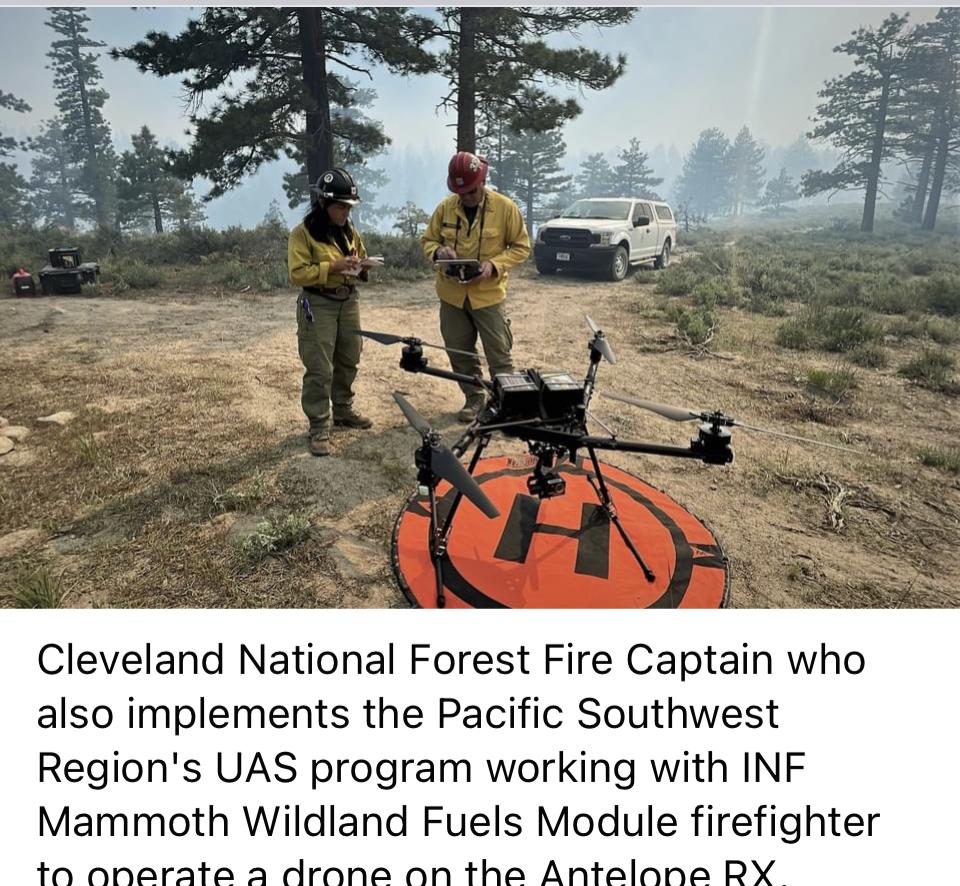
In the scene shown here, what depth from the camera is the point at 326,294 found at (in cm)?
454

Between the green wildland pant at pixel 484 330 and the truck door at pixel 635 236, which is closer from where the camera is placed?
the green wildland pant at pixel 484 330

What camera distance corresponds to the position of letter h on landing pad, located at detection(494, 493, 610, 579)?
3430 millimetres

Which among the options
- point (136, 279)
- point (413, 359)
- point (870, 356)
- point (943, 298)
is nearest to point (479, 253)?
point (413, 359)

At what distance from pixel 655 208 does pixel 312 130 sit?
985cm

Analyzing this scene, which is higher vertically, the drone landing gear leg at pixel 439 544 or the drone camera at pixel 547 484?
the drone camera at pixel 547 484

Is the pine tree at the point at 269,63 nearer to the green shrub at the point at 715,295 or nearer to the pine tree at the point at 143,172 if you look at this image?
the green shrub at the point at 715,295

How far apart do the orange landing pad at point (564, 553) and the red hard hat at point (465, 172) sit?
2.33 m

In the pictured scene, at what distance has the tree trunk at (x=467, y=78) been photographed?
46.1 feet

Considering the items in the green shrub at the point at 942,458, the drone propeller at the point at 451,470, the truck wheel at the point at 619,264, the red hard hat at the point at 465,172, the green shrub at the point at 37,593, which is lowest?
the green shrub at the point at 37,593

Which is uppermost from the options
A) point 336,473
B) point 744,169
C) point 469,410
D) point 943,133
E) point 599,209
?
point 744,169

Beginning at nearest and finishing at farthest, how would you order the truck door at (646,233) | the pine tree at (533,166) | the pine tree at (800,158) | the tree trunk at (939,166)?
the truck door at (646,233) < the tree trunk at (939,166) < the pine tree at (533,166) < the pine tree at (800,158)

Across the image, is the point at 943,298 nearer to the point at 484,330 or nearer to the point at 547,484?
the point at 484,330

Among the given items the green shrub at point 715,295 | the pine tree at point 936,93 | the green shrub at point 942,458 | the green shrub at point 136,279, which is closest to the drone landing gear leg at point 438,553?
the green shrub at point 942,458

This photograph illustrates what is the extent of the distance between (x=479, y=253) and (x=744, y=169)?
11703cm
